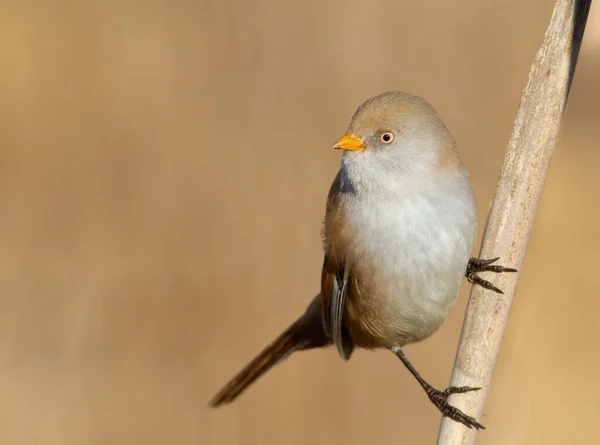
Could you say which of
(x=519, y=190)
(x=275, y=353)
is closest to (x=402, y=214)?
(x=519, y=190)

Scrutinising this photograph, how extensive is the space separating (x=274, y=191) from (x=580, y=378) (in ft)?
7.75

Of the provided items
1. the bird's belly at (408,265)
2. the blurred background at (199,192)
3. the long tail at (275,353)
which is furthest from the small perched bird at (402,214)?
the blurred background at (199,192)

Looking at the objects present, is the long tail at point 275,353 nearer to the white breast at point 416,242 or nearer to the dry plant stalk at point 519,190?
the white breast at point 416,242

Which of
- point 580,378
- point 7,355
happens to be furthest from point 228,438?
point 580,378

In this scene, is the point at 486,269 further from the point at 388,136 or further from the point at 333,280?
the point at 333,280

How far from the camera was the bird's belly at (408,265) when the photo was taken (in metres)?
3.57

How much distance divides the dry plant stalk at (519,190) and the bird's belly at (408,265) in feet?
1.37

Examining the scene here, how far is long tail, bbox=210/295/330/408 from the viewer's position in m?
4.41

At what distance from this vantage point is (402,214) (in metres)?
3.56

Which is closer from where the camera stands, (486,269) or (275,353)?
(486,269)

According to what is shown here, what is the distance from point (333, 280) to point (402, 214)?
63 cm

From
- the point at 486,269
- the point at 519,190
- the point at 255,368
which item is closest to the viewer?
the point at 519,190

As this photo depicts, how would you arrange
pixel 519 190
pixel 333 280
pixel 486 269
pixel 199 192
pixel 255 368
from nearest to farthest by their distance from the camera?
pixel 519 190 < pixel 486 269 < pixel 333 280 < pixel 255 368 < pixel 199 192

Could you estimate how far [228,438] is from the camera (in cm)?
562
